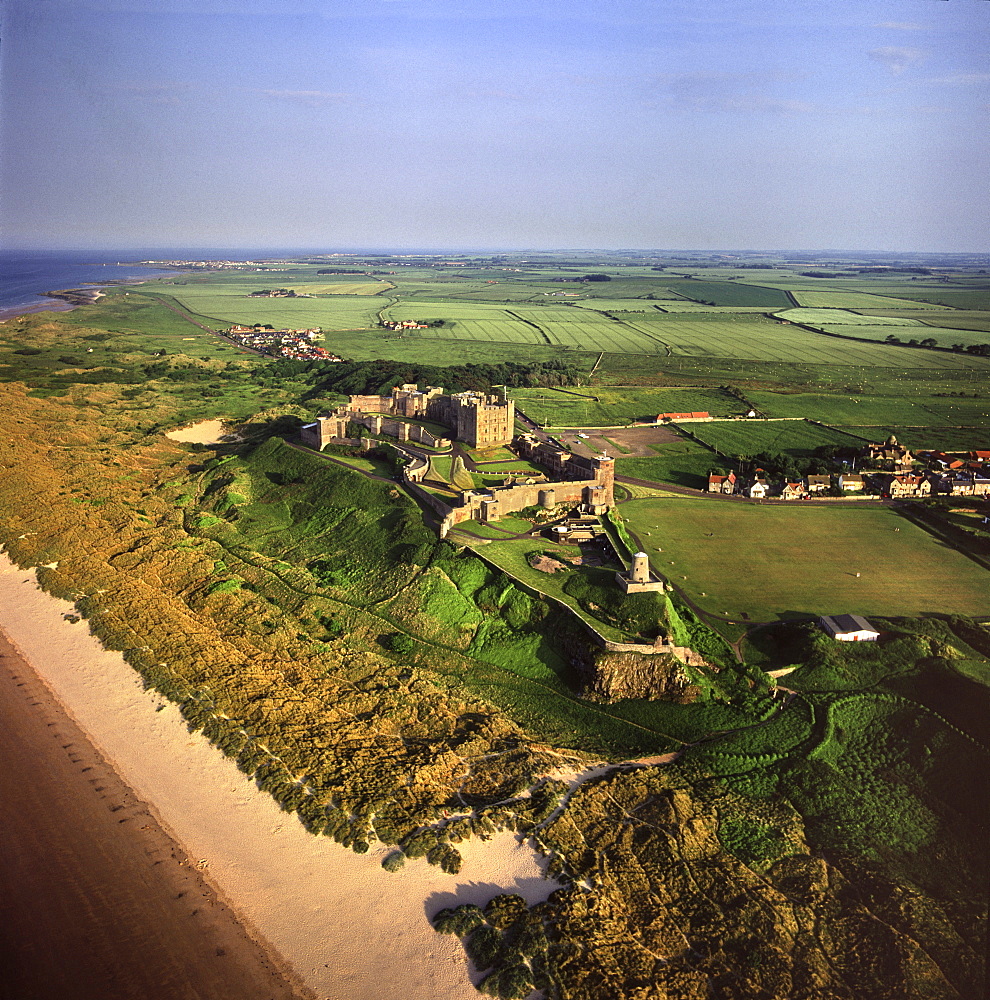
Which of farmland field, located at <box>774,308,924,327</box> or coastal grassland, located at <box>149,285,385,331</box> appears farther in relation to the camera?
coastal grassland, located at <box>149,285,385,331</box>

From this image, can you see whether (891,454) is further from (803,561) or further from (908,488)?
(803,561)

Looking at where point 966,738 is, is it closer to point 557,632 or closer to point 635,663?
point 635,663

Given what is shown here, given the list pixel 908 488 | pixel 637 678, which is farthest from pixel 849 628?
pixel 908 488

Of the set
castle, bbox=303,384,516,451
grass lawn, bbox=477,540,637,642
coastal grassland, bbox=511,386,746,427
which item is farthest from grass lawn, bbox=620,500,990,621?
coastal grassland, bbox=511,386,746,427

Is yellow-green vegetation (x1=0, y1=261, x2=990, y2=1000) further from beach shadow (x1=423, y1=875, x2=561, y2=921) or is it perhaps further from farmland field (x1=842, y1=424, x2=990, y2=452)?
farmland field (x1=842, y1=424, x2=990, y2=452)

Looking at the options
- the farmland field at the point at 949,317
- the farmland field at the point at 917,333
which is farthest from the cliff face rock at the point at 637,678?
the farmland field at the point at 949,317

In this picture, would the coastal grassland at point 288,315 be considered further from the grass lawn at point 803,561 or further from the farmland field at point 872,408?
the grass lawn at point 803,561

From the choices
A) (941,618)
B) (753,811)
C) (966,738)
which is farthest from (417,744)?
(941,618)
